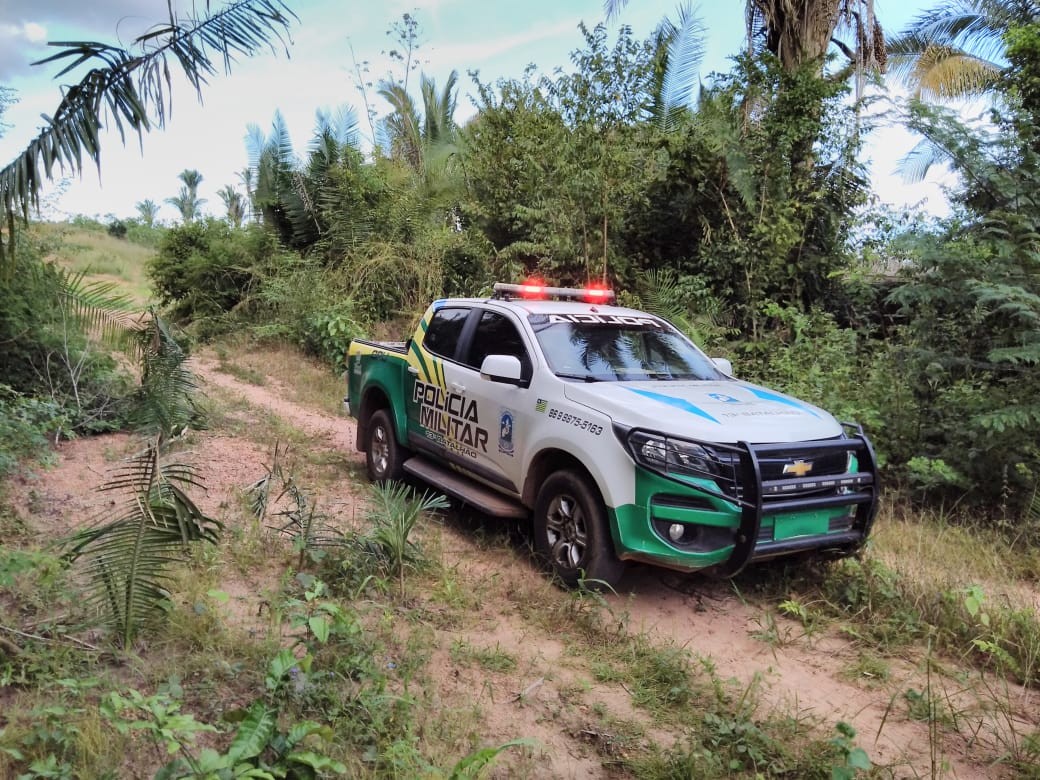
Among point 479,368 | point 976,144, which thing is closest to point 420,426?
point 479,368

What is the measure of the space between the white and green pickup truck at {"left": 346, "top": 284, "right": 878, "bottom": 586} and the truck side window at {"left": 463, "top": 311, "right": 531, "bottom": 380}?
0.5 inches

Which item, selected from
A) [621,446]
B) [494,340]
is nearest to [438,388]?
[494,340]

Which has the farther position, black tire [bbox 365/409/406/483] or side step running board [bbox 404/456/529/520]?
black tire [bbox 365/409/406/483]

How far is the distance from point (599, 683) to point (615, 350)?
2508 mm

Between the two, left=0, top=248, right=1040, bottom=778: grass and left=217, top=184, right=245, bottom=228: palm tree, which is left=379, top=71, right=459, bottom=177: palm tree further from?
left=0, top=248, right=1040, bottom=778: grass

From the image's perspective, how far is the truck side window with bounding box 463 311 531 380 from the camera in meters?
5.56

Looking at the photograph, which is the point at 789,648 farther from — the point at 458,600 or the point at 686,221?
the point at 686,221

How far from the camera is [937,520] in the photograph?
240 inches

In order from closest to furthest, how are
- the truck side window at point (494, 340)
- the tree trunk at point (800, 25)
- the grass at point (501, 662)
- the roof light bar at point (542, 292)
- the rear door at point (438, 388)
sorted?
the grass at point (501, 662) < the truck side window at point (494, 340) < the rear door at point (438, 388) < the roof light bar at point (542, 292) < the tree trunk at point (800, 25)

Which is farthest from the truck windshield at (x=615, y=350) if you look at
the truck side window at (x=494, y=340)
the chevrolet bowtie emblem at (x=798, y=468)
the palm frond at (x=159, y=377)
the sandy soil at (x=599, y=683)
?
the palm frond at (x=159, y=377)

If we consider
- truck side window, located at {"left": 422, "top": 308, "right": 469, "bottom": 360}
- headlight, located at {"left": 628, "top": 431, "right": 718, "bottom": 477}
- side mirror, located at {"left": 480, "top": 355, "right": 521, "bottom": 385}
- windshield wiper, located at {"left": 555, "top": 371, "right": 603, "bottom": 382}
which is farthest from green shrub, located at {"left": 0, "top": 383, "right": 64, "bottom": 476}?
headlight, located at {"left": 628, "top": 431, "right": 718, "bottom": 477}

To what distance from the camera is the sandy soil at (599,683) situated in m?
3.23

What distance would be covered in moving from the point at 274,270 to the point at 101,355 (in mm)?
9082

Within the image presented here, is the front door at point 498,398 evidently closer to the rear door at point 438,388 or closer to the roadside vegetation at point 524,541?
the rear door at point 438,388
